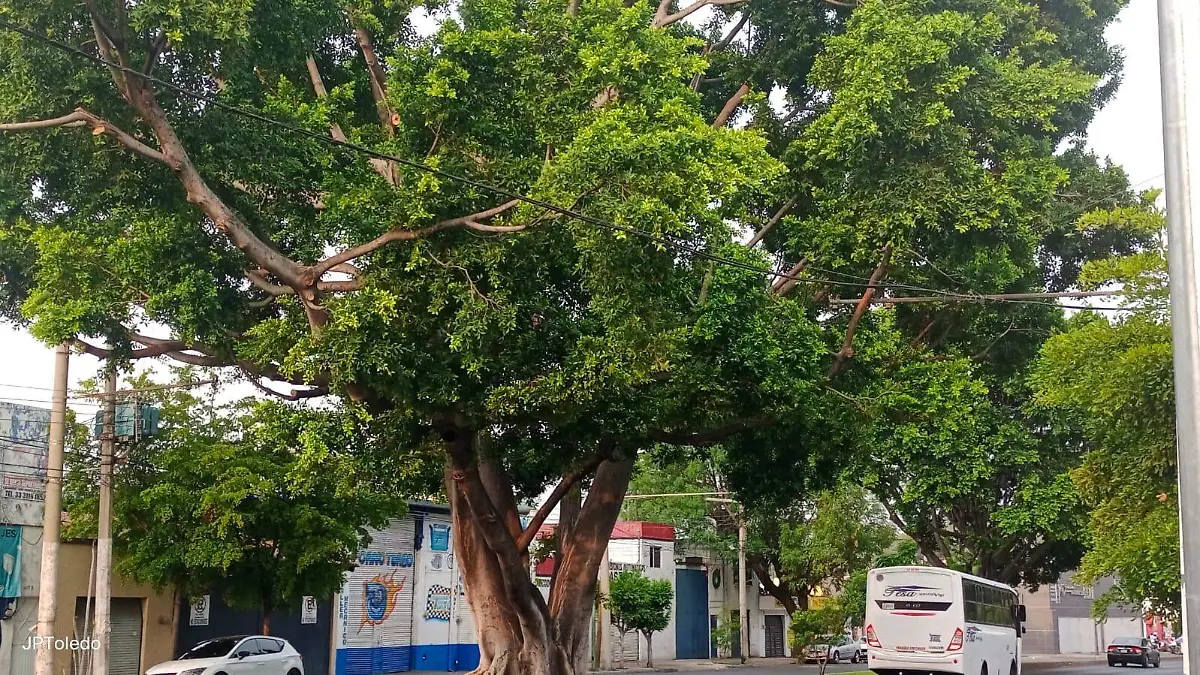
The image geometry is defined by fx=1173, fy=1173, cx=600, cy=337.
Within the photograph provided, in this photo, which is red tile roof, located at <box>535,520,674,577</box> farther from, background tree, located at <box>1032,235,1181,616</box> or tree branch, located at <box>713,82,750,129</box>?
background tree, located at <box>1032,235,1181,616</box>

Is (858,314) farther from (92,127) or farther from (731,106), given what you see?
(92,127)

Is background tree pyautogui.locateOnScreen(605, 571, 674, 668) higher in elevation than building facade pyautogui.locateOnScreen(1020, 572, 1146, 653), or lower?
higher

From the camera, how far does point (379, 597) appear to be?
32031 millimetres

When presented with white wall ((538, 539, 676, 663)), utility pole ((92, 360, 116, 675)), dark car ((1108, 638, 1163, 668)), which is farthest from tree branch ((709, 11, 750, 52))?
dark car ((1108, 638, 1163, 668))

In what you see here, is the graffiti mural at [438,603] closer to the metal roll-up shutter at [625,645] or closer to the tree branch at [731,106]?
the metal roll-up shutter at [625,645]

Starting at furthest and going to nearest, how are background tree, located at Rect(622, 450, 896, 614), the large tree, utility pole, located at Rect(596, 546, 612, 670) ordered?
background tree, located at Rect(622, 450, 896, 614) → utility pole, located at Rect(596, 546, 612, 670) → the large tree

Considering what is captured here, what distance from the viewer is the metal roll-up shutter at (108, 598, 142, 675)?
24094mm

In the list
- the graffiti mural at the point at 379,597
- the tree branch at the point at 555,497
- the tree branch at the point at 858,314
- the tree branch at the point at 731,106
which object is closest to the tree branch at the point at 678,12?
the tree branch at the point at 731,106

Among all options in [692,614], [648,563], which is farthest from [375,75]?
[692,614]

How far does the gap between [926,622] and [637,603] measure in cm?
1536

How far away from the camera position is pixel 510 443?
16.7m

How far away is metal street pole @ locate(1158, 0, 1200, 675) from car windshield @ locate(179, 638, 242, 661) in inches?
725

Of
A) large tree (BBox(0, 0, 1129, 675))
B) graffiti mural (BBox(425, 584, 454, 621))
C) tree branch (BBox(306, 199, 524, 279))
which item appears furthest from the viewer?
graffiti mural (BBox(425, 584, 454, 621))

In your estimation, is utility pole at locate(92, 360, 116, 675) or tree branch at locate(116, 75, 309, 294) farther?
utility pole at locate(92, 360, 116, 675)
